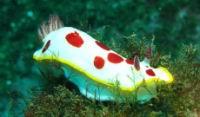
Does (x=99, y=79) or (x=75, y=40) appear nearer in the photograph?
(x=99, y=79)

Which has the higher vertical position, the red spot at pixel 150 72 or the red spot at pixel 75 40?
the red spot at pixel 75 40

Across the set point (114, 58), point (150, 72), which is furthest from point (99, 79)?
point (150, 72)

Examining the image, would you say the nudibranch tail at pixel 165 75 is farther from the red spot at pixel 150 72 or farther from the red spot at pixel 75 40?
the red spot at pixel 75 40

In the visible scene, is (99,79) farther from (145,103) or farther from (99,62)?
(145,103)

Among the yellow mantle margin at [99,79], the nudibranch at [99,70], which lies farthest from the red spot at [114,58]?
the yellow mantle margin at [99,79]

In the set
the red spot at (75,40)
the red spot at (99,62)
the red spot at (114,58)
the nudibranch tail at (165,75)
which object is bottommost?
the nudibranch tail at (165,75)

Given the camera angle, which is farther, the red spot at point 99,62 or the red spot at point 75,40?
the red spot at point 75,40

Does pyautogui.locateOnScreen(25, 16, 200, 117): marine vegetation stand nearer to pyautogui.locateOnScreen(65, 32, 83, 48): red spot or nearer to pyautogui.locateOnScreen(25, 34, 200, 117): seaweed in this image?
pyautogui.locateOnScreen(25, 34, 200, 117): seaweed
